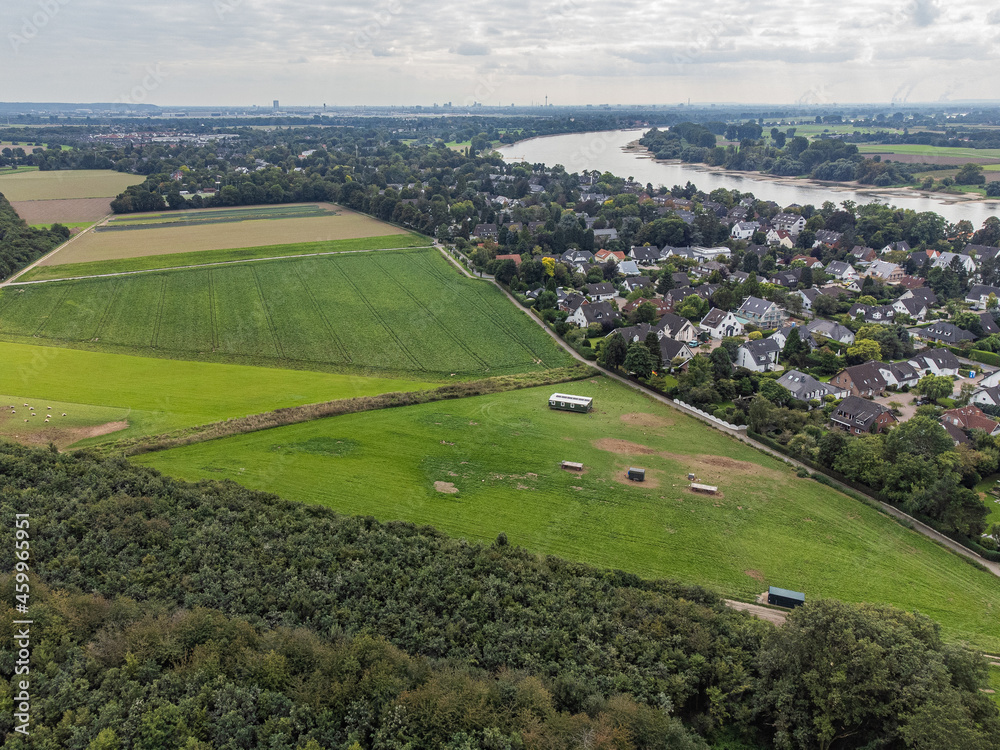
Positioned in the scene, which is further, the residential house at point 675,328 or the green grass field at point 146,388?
the residential house at point 675,328

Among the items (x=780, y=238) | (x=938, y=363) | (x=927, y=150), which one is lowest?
(x=938, y=363)

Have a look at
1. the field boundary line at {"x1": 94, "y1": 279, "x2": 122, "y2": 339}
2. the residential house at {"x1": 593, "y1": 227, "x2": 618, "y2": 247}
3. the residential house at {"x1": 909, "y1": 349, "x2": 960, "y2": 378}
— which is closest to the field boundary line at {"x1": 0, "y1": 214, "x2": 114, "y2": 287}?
the field boundary line at {"x1": 94, "y1": 279, "x2": 122, "y2": 339}

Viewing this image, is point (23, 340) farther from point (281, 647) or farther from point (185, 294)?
point (281, 647)

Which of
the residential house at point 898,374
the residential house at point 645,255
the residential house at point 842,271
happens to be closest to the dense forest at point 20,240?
the residential house at point 645,255

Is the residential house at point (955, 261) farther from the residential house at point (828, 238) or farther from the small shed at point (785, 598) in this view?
the small shed at point (785, 598)

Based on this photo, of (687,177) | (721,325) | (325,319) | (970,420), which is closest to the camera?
(970,420)

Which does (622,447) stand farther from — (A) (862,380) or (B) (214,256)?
(B) (214,256)

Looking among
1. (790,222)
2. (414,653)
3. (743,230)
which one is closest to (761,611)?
(414,653)
